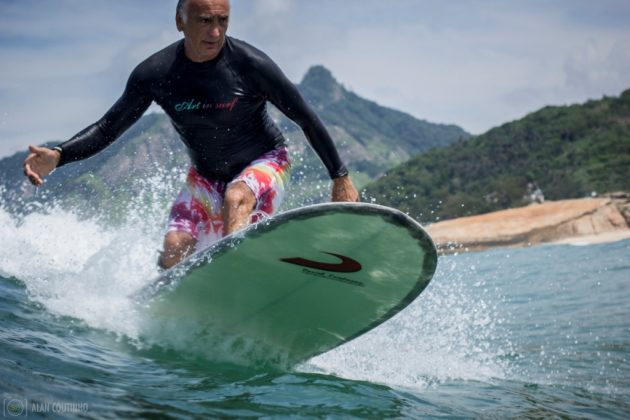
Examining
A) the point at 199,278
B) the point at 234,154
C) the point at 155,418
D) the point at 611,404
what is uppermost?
the point at 234,154

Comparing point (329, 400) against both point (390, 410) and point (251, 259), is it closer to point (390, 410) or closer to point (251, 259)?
point (390, 410)

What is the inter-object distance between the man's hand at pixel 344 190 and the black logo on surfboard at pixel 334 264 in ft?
2.21

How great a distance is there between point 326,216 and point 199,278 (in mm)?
952

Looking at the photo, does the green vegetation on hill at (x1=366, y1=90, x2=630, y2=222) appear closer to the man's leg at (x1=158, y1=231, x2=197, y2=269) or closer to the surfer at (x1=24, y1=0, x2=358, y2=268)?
the surfer at (x1=24, y1=0, x2=358, y2=268)

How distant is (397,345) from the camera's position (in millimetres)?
6203

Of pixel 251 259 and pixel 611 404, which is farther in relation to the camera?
pixel 611 404

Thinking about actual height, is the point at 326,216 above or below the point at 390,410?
above

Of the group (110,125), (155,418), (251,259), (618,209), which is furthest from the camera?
(618,209)

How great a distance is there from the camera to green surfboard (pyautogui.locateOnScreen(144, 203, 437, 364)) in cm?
425

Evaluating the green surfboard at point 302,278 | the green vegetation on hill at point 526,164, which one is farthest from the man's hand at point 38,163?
the green vegetation on hill at point 526,164

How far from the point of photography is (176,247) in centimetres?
522

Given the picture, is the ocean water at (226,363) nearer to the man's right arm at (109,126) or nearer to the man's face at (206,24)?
the man's right arm at (109,126)

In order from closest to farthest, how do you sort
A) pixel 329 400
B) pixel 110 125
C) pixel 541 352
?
pixel 329 400, pixel 110 125, pixel 541 352

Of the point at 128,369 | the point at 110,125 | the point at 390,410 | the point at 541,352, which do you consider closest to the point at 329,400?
the point at 390,410
